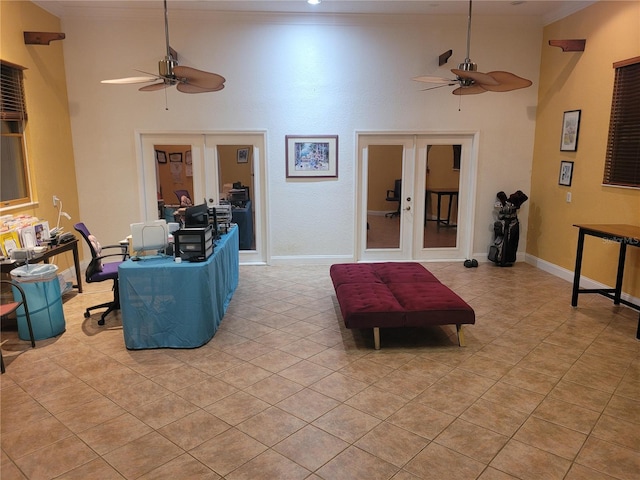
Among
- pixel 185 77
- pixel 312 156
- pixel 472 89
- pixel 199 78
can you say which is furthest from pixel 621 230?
pixel 185 77

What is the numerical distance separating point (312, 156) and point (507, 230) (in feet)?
10.4

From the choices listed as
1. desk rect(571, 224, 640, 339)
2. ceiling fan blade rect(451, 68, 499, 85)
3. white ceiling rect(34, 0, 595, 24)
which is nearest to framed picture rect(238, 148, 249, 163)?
white ceiling rect(34, 0, 595, 24)

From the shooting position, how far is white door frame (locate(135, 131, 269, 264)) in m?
6.43

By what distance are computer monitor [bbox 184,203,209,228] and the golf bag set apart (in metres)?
4.50

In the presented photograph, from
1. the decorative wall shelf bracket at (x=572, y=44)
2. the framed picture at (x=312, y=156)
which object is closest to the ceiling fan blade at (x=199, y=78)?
the framed picture at (x=312, y=156)

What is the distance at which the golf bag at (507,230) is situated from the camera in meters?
6.67

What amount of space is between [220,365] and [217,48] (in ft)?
15.1

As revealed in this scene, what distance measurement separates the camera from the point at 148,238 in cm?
403

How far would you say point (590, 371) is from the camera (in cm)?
352

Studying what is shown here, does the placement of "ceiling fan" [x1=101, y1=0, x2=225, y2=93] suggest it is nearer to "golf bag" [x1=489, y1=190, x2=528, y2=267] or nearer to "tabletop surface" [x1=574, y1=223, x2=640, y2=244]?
"tabletop surface" [x1=574, y1=223, x2=640, y2=244]

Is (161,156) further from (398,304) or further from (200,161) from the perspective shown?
(398,304)

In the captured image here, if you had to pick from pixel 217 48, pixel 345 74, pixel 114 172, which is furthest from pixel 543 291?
pixel 114 172

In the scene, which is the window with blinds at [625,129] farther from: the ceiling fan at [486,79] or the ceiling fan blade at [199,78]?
the ceiling fan blade at [199,78]

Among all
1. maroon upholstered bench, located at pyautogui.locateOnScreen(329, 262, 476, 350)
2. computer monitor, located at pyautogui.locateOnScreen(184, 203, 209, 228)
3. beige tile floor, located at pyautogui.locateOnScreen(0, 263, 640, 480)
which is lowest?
beige tile floor, located at pyautogui.locateOnScreen(0, 263, 640, 480)
